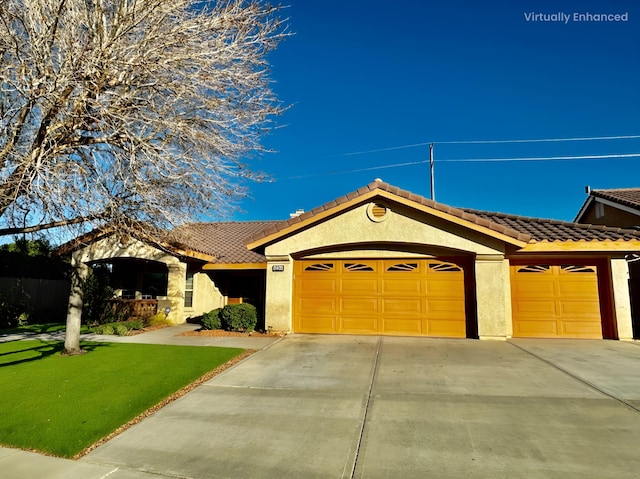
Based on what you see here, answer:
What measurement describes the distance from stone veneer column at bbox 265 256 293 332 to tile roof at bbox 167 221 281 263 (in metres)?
2.51

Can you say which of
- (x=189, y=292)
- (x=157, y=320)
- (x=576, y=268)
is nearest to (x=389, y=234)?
(x=576, y=268)

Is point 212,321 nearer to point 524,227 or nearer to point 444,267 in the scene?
point 444,267

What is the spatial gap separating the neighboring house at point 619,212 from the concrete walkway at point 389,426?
17.6ft

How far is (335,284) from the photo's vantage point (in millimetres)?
11906

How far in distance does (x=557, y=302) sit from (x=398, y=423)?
8472 mm

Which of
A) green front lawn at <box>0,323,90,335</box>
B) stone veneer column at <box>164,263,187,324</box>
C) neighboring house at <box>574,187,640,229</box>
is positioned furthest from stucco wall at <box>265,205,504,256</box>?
neighboring house at <box>574,187,640,229</box>

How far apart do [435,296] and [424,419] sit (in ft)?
21.7

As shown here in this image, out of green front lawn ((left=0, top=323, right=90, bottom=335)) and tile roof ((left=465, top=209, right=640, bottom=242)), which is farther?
green front lawn ((left=0, top=323, right=90, bottom=335))

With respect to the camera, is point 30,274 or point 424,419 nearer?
point 424,419

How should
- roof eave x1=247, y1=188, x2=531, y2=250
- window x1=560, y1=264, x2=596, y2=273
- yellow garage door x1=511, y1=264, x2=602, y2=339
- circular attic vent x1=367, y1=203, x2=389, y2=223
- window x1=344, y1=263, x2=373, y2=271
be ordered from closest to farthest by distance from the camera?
roof eave x1=247, y1=188, x2=531, y2=250 → yellow garage door x1=511, y1=264, x2=602, y2=339 → window x1=560, y1=264, x2=596, y2=273 → circular attic vent x1=367, y1=203, x2=389, y2=223 → window x1=344, y1=263, x2=373, y2=271

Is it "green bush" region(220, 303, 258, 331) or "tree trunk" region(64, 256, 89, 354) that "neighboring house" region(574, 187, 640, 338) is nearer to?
"green bush" region(220, 303, 258, 331)

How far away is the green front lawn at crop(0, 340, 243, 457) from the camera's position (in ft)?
15.6

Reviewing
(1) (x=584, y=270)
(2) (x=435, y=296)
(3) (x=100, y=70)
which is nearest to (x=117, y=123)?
(3) (x=100, y=70)

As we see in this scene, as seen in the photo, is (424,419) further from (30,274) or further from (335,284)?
(30,274)
